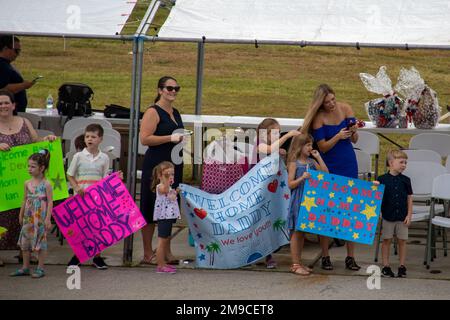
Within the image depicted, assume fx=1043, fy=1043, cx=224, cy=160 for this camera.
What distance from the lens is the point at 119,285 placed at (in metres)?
9.35

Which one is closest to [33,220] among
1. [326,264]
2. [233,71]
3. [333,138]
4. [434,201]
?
[326,264]

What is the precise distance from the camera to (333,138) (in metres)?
9.95

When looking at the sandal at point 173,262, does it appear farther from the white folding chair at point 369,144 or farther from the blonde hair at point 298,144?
the white folding chair at point 369,144

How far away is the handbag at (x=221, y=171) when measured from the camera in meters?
10.3

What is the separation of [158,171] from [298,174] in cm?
133

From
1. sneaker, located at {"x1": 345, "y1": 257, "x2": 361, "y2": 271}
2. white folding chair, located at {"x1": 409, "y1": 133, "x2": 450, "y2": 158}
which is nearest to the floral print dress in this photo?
sneaker, located at {"x1": 345, "y1": 257, "x2": 361, "y2": 271}

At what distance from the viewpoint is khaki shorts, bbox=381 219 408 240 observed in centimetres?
977

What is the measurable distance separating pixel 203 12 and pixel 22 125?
7.15 feet

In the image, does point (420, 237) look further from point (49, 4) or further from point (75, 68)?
point (75, 68)

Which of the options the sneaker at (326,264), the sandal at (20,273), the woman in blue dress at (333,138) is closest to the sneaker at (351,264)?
the woman in blue dress at (333,138)

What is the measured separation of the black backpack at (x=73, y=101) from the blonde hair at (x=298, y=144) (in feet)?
16.0

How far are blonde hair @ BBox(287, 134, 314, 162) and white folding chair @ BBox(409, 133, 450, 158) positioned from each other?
3.41 meters

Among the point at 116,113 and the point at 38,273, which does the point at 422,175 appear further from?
the point at 116,113
